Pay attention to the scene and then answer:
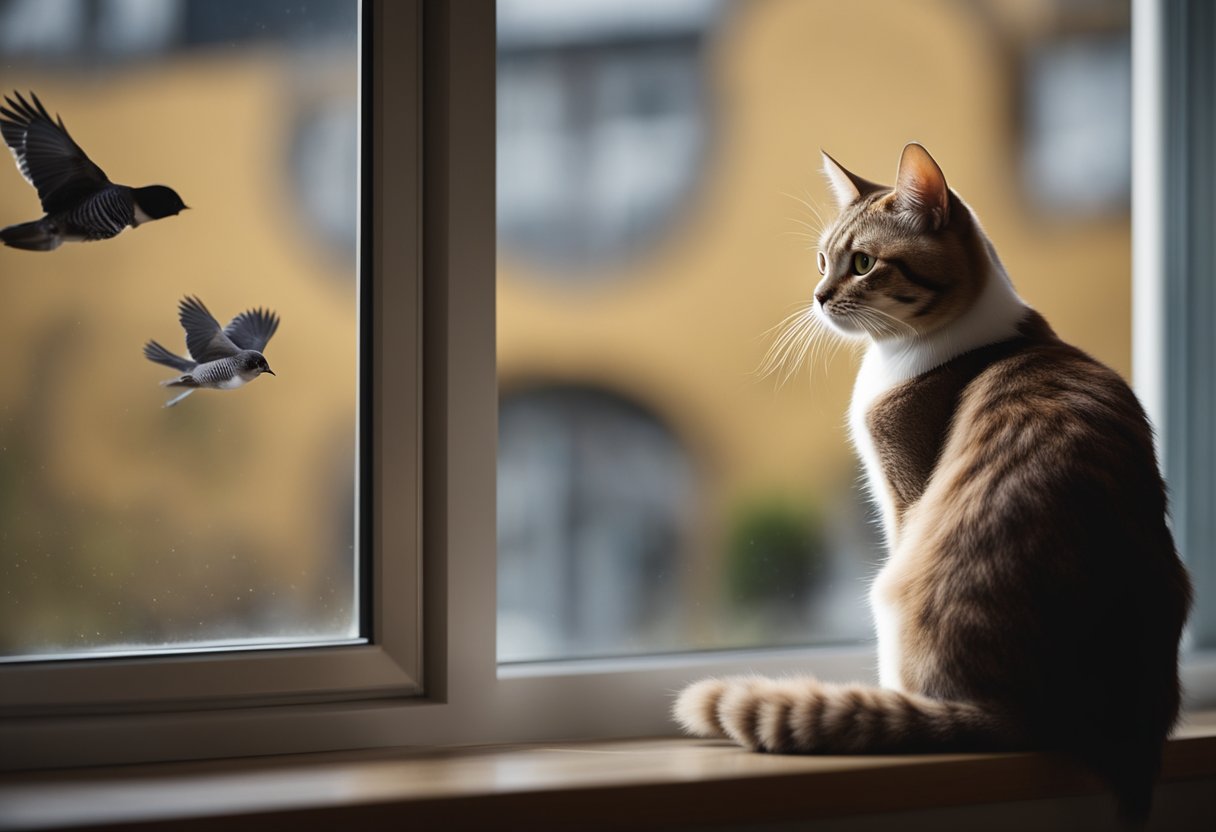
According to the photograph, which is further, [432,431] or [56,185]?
[432,431]

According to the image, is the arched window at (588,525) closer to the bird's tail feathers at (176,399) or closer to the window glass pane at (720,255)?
the window glass pane at (720,255)

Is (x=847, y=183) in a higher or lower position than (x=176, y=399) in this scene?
higher

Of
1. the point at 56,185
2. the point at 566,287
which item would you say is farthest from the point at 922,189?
the point at 56,185

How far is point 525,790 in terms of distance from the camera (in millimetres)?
914

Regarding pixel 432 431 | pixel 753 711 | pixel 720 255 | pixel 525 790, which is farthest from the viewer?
pixel 720 255

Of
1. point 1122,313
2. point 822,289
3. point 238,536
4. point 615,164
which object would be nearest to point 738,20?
point 615,164

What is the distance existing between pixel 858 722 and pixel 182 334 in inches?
28.5

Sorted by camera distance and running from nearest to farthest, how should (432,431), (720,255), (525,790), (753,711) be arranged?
(525,790) < (753,711) < (432,431) < (720,255)

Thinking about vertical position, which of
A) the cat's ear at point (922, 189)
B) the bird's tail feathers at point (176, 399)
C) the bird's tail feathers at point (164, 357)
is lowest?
the bird's tail feathers at point (176, 399)

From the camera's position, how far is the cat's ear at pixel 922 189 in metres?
1.06

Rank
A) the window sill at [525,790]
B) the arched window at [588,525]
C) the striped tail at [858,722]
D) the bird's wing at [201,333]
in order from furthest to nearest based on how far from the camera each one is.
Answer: the arched window at [588,525], the bird's wing at [201,333], the striped tail at [858,722], the window sill at [525,790]

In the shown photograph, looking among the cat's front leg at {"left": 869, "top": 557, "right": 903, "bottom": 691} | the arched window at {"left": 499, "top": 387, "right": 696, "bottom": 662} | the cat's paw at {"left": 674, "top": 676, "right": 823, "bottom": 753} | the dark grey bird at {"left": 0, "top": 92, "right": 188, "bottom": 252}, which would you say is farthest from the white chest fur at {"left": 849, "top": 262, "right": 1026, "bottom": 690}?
the dark grey bird at {"left": 0, "top": 92, "right": 188, "bottom": 252}

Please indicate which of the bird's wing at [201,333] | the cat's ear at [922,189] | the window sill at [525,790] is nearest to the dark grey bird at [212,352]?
the bird's wing at [201,333]

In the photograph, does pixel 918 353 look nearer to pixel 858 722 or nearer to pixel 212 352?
pixel 858 722
